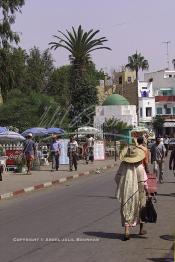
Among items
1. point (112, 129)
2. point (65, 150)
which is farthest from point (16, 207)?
point (112, 129)

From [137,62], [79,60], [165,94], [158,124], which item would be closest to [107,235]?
[79,60]

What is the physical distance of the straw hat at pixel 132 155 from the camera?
9797mm

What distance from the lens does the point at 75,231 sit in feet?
35.1

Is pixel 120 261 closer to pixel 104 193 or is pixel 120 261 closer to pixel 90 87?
pixel 104 193

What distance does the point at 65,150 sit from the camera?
34.3 m

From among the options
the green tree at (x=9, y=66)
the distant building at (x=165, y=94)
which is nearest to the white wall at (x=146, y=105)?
the distant building at (x=165, y=94)

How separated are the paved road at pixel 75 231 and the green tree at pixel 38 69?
56.8 metres

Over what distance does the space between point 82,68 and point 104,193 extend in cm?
4990

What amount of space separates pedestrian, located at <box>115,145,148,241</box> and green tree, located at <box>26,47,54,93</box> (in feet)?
204

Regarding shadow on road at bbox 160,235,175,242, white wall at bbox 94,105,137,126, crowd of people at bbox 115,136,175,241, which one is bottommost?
shadow on road at bbox 160,235,175,242

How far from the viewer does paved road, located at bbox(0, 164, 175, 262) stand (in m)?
8.55

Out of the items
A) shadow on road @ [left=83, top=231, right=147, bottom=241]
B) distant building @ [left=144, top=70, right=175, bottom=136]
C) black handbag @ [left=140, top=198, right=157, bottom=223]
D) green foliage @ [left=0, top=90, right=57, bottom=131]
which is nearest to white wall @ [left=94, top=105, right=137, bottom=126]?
distant building @ [left=144, top=70, right=175, bottom=136]

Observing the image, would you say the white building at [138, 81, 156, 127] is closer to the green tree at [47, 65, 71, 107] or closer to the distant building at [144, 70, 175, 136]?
the distant building at [144, 70, 175, 136]

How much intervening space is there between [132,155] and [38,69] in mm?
71066
